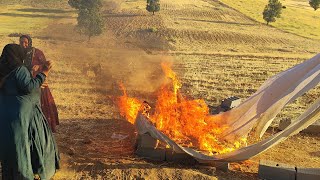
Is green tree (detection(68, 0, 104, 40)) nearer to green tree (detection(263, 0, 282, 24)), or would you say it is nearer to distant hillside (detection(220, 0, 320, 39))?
green tree (detection(263, 0, 282, 24))

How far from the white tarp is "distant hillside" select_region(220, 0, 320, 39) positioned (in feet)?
98.1

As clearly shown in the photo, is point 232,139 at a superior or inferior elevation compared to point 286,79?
inferior

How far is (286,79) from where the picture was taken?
723cm

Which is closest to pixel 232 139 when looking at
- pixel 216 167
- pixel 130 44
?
pixel 216 167

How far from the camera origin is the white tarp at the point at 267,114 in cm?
602

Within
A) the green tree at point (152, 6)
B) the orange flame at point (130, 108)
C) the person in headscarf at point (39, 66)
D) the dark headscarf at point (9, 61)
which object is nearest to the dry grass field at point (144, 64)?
the orange flame at point (130, 108)

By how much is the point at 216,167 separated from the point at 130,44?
19.4m

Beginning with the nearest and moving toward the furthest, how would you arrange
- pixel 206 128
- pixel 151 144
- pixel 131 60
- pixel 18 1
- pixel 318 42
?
pixel 151 144 < pixel 206 128 < pixel 131 60 < pixel 318 42 < pixel 18 1

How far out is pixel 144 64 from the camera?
57.0 feet

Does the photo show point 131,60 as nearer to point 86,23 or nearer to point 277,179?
point 86,23

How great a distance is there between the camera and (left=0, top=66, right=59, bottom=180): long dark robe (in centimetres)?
466

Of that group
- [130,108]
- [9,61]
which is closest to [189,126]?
[130,108]

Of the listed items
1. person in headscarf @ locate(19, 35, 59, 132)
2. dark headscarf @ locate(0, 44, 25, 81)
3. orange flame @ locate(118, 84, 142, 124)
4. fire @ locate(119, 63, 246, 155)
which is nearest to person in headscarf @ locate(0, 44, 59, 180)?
dark headscarf @ locate(0, 44, 25, 81)

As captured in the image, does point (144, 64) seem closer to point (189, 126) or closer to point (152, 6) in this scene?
point (189, 126)
